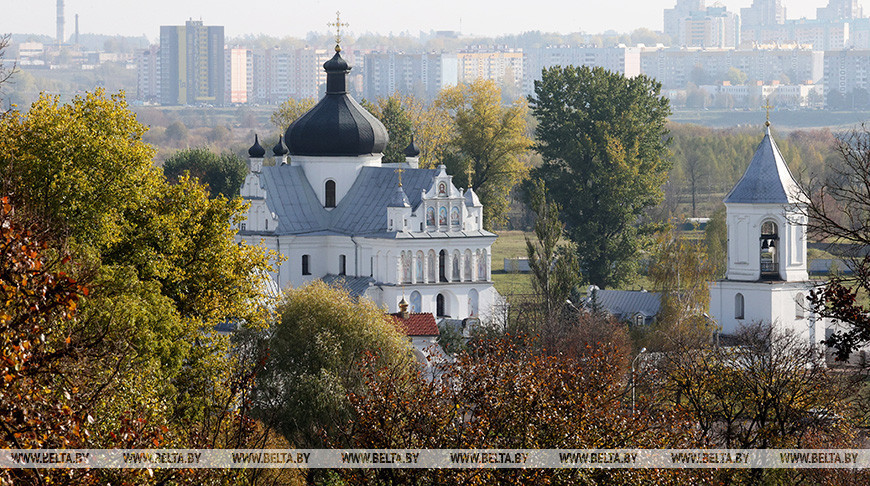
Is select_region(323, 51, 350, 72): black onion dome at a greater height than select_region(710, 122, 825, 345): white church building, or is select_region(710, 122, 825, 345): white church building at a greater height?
select_region(323, 51, 350, 72): black onion dome

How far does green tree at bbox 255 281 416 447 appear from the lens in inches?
1315

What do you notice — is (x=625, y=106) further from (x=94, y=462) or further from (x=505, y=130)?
(x=94, y=462)

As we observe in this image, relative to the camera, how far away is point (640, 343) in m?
49.5

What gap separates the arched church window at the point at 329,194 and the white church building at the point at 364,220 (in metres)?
0.03

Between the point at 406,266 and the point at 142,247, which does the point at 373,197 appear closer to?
the point at 406,266

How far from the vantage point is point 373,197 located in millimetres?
57188

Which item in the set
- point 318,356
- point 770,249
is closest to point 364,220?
point 770,249

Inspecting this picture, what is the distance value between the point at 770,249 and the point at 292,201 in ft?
53.4

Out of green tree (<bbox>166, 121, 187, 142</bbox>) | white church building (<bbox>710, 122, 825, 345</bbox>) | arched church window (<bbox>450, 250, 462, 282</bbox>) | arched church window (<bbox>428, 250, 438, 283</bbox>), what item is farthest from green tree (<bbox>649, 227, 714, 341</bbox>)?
green tree (<bbox>166, 121, 187, 142</bbox>)

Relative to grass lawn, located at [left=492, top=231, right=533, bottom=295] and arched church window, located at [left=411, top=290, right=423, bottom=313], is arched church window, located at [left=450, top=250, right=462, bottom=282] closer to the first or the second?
arched church window, located at [left=411, top=290, right=423, bottom=313]

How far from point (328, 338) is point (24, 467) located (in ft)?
73.0

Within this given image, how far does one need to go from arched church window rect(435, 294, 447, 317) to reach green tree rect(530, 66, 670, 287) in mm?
11819

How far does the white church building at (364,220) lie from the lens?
179ft

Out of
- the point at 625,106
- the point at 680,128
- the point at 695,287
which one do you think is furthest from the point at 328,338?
the point at 680,128
